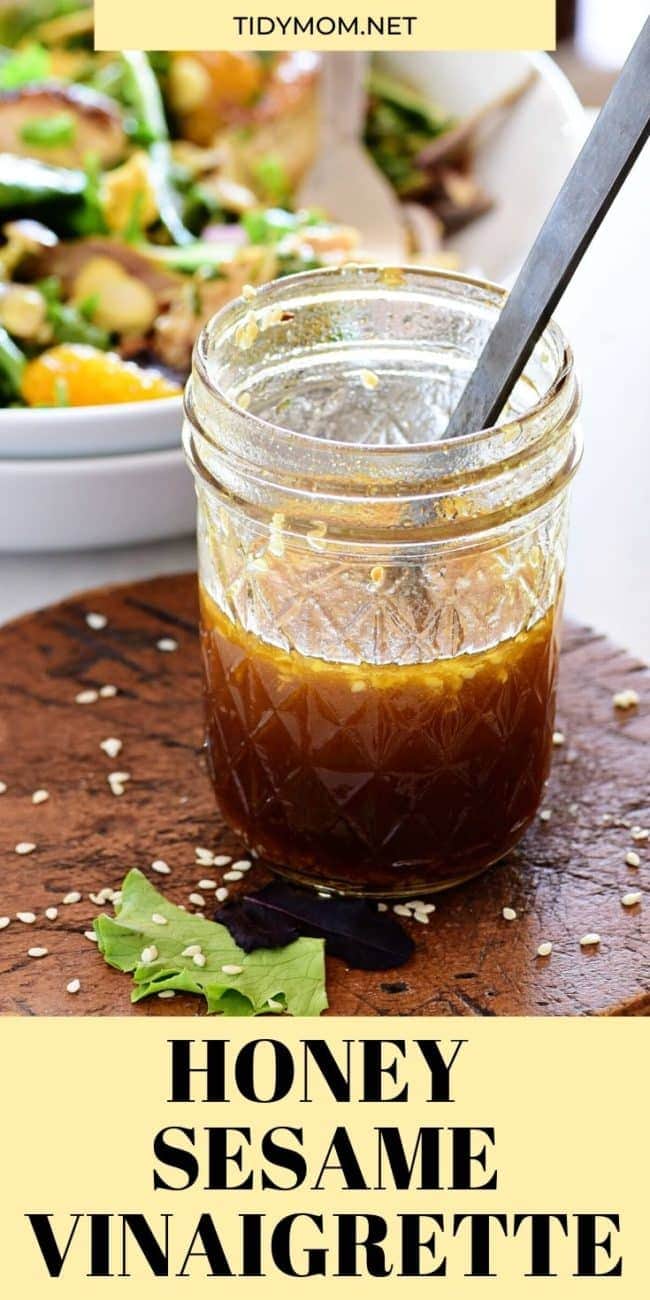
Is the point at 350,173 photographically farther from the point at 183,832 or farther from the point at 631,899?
the point at 631,899

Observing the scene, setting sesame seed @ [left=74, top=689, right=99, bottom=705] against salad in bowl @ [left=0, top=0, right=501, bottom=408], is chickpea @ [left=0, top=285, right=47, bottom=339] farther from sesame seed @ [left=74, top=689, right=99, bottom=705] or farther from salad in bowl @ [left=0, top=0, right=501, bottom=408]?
sesame seed @ [left=74, top=689, right=99, bottom=705]

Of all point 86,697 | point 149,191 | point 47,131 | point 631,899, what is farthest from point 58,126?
point 631,899

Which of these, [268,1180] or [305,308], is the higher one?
[305,308]

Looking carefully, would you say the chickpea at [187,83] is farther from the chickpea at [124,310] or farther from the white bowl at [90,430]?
the white bowl at [90,430]

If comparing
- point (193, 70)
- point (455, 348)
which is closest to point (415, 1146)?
point (455, 348)

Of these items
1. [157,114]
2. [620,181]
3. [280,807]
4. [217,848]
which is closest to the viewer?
[620,181]

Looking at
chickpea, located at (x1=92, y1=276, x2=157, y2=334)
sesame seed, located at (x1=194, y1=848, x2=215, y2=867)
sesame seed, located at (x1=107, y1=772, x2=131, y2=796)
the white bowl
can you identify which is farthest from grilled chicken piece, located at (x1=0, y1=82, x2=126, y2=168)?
sesame seed, located at (x1=194, y1=848, x2=215, y2=867)

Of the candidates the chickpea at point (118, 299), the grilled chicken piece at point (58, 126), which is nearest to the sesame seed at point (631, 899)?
the chickpea at point (118, 299)

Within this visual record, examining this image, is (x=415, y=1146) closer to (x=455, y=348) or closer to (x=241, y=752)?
(x=241, y=752)
